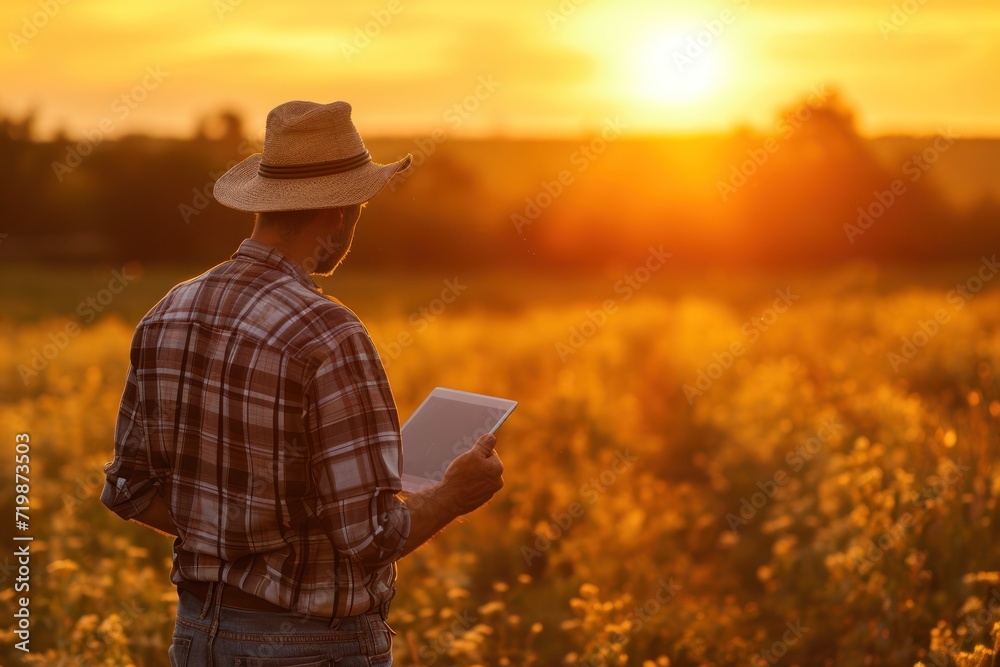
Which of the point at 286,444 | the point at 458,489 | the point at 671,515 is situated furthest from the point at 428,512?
the point at 671,515

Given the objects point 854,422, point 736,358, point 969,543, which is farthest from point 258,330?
point 736,358

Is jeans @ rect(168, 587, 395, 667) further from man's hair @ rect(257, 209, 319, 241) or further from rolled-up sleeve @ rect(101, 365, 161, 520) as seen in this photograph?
man's hair @ rect(257, 209, 319, 241)

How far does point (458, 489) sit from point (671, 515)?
393 cm

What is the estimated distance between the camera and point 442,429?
2848 mm

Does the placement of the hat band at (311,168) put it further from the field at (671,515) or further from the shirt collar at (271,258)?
the field at (671,515)

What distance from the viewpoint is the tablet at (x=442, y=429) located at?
8.96 ft

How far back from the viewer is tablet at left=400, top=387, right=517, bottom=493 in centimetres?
273

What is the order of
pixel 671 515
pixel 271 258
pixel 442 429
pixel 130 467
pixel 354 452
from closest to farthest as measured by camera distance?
pixel 354 452
pixel 271 258
pixel 130 467
pixel 442 429
pixel 671 515

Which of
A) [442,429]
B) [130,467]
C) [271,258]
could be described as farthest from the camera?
[442,429]

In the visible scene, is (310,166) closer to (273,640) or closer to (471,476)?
(471,476)

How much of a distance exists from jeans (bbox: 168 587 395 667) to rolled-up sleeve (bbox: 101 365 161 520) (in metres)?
0.36

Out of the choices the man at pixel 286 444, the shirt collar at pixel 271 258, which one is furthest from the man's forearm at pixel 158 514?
the shirt collar at pixel 271 258

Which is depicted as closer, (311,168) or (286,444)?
(286,444)

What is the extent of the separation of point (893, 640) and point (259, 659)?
299cm
